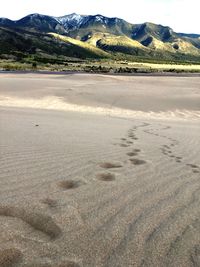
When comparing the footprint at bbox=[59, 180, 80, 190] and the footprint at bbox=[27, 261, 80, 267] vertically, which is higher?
the footprint at bbox=[27, 261, 80, 267]

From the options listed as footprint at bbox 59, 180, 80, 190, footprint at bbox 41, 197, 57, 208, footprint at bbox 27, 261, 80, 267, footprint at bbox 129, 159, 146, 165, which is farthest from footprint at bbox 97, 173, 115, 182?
footprint at bbox 27, 261, 80, 267

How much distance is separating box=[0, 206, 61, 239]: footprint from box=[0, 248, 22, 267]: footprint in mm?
367

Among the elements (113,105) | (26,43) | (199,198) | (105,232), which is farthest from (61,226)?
(26,43)

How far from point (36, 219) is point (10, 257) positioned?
70 cm

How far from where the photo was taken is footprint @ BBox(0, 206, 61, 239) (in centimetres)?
314

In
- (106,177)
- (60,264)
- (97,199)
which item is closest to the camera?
(60,264)

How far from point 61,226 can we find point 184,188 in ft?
6.27

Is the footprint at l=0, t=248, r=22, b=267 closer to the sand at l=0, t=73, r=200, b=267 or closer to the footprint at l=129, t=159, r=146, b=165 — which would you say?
the sand at l=0, t=73, r=200, b=267

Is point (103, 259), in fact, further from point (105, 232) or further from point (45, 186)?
point (45, 186)

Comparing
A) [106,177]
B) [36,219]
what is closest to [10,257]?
[36,219]

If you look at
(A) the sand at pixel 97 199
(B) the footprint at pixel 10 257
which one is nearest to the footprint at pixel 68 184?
(A) the sand at pixel 97 199

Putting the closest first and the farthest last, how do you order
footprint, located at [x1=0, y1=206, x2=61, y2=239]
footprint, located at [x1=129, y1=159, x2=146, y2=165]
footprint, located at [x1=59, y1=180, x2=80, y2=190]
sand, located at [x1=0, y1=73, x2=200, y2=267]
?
1. sand, located at [x1=0, y1=73, x2=200, y2=267]
2. footprint, located at [x1=0, y1=206, x2=61, y2=239]
3. footprint, located at [x1=59, y1=180, x2=80, y2=190]
4. footprint, located at [x1=129, y1=159, x2=146, y2=165]

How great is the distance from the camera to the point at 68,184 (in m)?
4.53

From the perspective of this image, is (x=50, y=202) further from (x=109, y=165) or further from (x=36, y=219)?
(x=109, y=165)
